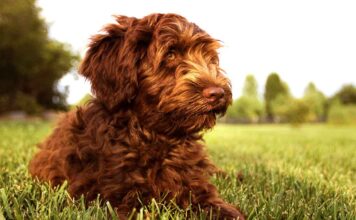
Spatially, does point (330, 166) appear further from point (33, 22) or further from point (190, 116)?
point (33, 22)

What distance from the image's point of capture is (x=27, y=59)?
20.6 meters

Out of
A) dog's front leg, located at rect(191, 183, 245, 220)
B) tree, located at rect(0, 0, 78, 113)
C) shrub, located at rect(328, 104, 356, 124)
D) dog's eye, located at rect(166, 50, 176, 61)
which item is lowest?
dog's front leg, located at rect(191, 183, 245, 220)

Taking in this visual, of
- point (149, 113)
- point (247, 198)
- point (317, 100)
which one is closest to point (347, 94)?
point (317, 100)

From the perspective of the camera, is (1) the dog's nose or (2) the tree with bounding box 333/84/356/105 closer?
(1) the dog's nose

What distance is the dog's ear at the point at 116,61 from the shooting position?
3.47m

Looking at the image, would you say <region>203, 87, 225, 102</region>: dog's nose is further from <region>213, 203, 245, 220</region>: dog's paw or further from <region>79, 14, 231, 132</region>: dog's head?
<region>213, 203, 245, 220</region>: dog's paw

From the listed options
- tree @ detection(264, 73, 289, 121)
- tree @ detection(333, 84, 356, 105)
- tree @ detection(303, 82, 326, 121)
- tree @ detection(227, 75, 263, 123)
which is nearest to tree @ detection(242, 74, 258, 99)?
tree @ detection(227, 75, 263, 123)

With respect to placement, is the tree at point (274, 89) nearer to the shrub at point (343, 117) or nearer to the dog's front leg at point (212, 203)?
the shrub at point (343, 117)

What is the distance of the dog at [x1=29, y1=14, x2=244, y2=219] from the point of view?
3.31 metres

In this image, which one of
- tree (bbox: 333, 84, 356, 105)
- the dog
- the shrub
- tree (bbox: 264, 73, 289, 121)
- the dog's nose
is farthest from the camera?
tree (bbox: 333, 84, 356, 105)

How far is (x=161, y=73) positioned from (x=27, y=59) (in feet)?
60.9

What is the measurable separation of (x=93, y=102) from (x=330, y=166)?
455 cm

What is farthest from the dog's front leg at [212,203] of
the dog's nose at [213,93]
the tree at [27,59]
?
the tree at [27,59]

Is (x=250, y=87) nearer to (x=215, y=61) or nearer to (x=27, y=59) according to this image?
(x=27, y=59)
